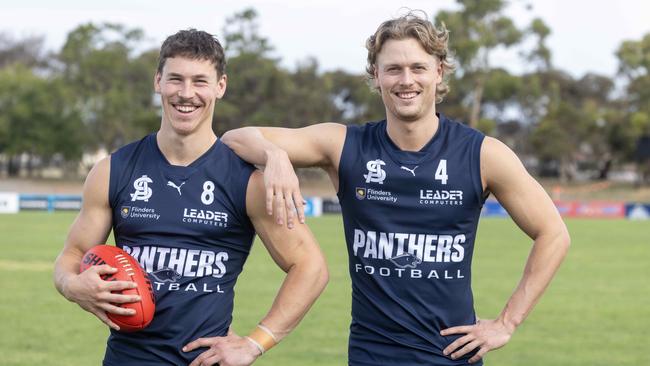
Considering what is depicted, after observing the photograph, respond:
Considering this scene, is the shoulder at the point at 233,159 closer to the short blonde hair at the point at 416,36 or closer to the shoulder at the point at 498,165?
the short blonde hair at the point at 416,36

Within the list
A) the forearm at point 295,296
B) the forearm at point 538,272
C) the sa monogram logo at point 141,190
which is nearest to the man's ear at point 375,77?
the forearm at point 295,296

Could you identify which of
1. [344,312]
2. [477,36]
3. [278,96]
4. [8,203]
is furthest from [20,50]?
[344,312]

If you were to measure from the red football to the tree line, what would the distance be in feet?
199

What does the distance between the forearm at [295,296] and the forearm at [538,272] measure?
0.98 m

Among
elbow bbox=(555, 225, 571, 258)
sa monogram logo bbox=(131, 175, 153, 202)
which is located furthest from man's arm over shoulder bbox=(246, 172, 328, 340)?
elbow bbox=(555, 225, 571, 258)

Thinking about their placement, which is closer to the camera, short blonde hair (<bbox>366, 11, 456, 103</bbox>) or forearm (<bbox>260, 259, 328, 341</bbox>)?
forearm (<bbox>260, 259, 328, 341</bbox>)

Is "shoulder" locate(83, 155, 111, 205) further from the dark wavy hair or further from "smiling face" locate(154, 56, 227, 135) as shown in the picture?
the dark wavy hair

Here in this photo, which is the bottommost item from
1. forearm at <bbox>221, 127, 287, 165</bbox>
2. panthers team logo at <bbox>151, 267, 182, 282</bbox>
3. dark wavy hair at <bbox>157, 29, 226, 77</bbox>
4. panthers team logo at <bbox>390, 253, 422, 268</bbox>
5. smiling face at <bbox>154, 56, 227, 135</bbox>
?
panthers team logo at <bbox>151, 267, 182, 282</bbox>

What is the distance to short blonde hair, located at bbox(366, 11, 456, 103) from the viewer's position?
4.93 meters

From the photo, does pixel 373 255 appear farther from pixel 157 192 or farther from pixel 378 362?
pixel 157 192

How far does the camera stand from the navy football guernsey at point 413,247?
491 centimetres

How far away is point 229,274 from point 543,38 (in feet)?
229

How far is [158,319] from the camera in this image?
462 cm

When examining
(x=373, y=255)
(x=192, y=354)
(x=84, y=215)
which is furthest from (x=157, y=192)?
(x=373, y=255)
